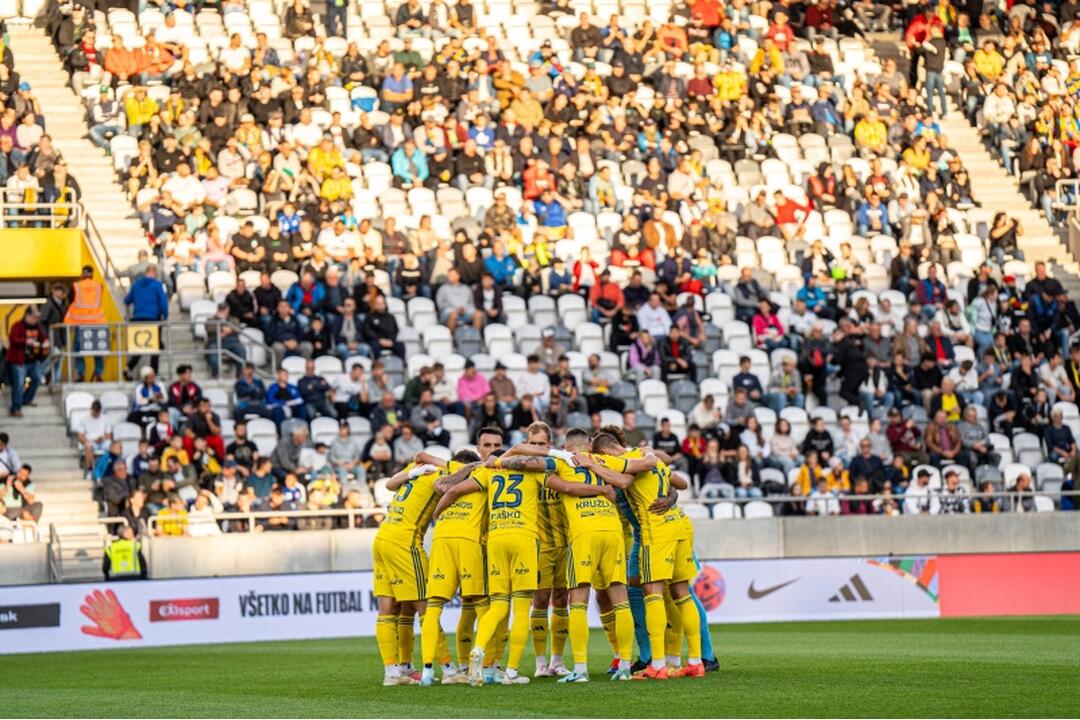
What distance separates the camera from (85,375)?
28.8 meters

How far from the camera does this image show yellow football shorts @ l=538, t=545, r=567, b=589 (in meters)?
15.9

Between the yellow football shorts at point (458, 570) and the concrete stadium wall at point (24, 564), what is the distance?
9.97m

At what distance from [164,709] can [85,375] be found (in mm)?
15174

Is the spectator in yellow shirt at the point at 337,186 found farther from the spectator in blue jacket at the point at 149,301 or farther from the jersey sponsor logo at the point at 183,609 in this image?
the jersey sponsor logo at the point at 183,609

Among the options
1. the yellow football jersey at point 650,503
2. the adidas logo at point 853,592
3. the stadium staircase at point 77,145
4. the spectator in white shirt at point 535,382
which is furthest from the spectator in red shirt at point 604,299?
the yellow football jersey at point 650,503

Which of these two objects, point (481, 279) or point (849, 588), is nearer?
point (849, 588)

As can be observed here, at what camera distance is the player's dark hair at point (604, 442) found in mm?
15844

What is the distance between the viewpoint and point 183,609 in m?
23.8

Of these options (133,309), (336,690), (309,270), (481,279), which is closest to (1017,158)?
(481,279)

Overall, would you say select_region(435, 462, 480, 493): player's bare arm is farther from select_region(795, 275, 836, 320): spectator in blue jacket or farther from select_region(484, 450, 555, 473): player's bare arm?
select_region(795, 275, 836, 320): spectator in blue jacket

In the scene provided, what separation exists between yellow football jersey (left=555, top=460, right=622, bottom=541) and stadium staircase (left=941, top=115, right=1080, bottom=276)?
831 inches

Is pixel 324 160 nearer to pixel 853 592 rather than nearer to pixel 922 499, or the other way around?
pixel 922 499

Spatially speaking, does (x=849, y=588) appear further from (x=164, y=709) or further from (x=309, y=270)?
(x=164, y=709)

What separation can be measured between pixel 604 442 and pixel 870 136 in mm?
20469
